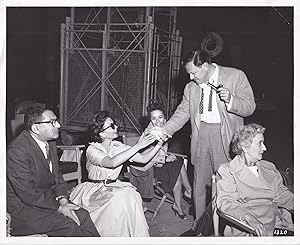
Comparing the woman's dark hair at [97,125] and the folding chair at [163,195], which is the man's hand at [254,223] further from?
the folding chair at [163,195]

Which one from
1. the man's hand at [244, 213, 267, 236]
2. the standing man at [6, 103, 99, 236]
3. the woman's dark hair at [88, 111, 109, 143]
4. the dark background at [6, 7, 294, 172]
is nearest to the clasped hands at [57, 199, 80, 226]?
the standing man at [6, 103, 99, 236]

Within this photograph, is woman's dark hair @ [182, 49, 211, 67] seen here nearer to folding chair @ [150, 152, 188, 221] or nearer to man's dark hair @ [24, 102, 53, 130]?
man's dark hair @ [24, 102, 53, 130]

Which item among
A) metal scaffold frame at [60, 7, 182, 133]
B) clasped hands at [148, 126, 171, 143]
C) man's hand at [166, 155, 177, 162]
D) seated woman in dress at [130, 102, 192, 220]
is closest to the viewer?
clasped hands at [148, 126, 171, 143]

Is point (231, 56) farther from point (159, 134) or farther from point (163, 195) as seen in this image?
point (159, 134)

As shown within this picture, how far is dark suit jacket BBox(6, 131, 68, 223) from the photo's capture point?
1.59m

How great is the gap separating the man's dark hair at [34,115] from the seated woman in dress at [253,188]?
2.92 feet

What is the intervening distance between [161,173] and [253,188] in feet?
3.75

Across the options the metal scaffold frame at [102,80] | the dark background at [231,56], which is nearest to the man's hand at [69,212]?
the dark background at [231,56]

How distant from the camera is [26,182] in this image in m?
1.60

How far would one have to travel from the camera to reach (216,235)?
1623mm

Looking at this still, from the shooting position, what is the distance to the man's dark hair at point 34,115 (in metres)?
1.74

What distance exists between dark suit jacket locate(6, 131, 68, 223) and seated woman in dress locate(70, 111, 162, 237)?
0.22 m

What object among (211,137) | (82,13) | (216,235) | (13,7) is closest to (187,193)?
(211,137)

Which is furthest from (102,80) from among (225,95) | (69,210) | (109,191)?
(69,210)
